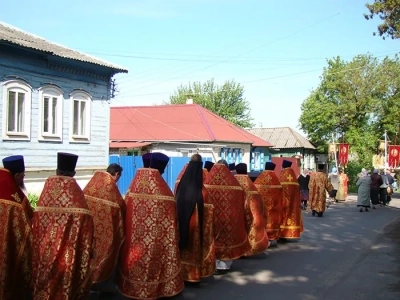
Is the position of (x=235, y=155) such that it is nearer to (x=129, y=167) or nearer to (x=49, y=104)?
(x=129, y=167)

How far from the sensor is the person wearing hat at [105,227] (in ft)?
21.1

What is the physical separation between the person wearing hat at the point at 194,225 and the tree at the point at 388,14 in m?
12.6

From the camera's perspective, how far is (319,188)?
53.5 feet

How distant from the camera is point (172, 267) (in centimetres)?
621

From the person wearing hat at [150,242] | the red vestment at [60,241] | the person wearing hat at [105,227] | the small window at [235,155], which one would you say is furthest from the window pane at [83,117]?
the small window at [235,155]

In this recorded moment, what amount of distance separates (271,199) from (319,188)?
5510mm

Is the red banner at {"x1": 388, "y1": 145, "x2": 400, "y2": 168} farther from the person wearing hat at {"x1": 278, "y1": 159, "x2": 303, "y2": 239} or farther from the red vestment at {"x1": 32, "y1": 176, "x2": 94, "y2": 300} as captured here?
the red vestment at {"x1": 32, "y1": 176, "x2": 94, "y2": 300}

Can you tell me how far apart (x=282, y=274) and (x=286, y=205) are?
3577 mm

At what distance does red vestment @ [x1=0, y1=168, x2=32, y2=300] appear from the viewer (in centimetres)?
510

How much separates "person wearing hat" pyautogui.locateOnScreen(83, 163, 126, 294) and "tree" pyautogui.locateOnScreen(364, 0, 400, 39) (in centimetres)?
1369

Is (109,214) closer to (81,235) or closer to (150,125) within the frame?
(81,235)

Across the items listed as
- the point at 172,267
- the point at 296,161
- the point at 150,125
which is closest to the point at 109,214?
the point at 172,267

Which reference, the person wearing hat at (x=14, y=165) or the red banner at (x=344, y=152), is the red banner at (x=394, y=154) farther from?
the person wearing hat at (x=14, y=165)

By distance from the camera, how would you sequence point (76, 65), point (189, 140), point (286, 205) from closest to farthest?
point (286, 205)
point (76, 65)
point (189, 140)
